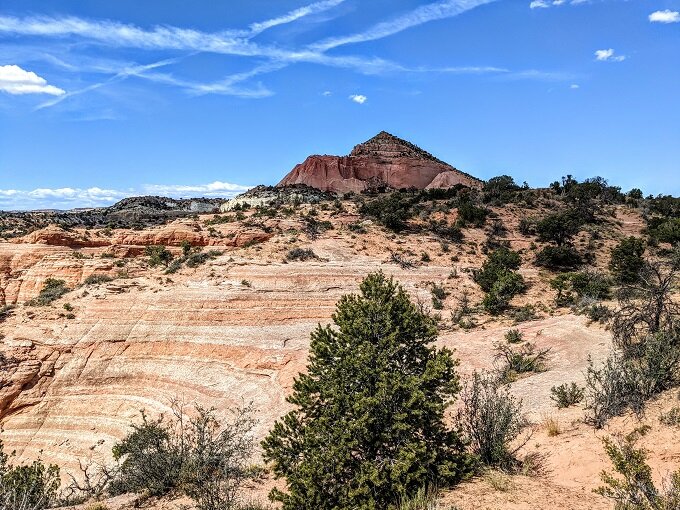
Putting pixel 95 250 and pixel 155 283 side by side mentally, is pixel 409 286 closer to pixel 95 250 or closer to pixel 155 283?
pixel 155 283

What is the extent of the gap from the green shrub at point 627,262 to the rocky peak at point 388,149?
51.9 metres

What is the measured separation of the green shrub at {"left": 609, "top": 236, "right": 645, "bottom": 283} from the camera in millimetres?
24094

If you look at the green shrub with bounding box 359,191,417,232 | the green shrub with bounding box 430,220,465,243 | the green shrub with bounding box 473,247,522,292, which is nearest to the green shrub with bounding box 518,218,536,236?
the green shrub with bounding box 430,220,465,243

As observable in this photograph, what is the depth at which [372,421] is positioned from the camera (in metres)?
7.95

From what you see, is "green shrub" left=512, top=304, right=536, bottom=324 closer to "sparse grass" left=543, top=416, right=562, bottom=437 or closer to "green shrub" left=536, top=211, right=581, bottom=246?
"sparse grass" left=543, top=416, right=562, bottom=437

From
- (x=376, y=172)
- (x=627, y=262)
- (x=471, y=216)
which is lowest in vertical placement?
(x=627, y=262)

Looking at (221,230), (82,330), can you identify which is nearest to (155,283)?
(82,330)

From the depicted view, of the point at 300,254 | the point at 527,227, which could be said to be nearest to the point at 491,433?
the point at 300,254

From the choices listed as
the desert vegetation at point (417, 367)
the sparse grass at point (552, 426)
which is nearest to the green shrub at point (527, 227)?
the desert vegetation at point (417, 367)

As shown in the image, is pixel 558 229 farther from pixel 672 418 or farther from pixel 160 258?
pixel 160 258

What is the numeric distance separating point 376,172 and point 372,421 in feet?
223

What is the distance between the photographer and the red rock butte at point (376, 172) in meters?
71.9

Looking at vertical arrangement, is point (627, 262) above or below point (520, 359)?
above

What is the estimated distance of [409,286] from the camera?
81.9 feet
